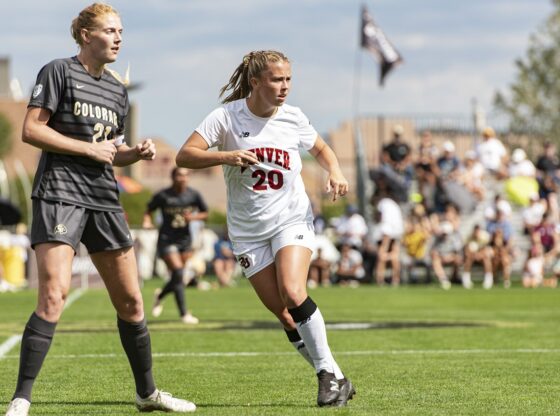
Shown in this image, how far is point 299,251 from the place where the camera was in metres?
7.83

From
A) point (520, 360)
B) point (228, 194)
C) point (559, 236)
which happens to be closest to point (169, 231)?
point (520, 360)

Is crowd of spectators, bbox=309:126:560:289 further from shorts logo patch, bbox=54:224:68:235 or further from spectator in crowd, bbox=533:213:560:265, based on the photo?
shorts logo patch, bbox=54:224:68:235

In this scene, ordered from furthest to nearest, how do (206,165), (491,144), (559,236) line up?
(491,144)
(559,236)
(206,165)

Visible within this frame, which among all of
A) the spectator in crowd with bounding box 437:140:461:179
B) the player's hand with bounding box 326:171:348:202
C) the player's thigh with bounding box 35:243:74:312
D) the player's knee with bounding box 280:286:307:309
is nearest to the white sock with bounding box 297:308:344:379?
the player's knee with bounding box 280:286:307:309

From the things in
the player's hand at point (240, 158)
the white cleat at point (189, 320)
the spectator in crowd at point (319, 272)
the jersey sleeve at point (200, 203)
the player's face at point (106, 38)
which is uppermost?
the player's face at point (106, 38)

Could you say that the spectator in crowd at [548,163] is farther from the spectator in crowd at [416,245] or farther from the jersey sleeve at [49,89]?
the jersey sleeve at [49,89]

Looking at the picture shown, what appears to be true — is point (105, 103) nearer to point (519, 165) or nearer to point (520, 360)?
point (520, 360)

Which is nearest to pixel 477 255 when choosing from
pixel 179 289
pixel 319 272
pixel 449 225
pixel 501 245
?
pixel 501 245

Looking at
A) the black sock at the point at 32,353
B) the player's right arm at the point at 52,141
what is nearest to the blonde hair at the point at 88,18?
the player's right arm at the point at 52,141

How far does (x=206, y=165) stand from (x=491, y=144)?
88.5 ft

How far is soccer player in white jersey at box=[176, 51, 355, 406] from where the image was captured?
25.5 ft

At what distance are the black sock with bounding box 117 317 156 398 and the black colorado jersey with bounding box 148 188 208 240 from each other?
9.75 meters

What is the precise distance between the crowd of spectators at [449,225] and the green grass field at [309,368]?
11909mm

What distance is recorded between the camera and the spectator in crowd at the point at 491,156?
3375cm
